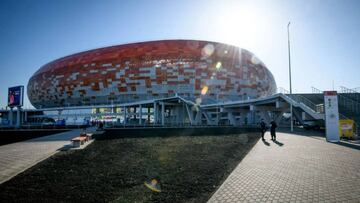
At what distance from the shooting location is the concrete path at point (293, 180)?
4.05 metres

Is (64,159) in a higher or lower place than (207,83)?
lower

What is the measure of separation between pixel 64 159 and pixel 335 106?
1536cm

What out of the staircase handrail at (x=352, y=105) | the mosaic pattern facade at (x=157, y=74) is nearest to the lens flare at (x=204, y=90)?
the mosaic pattern facade at (x=157, y=74)

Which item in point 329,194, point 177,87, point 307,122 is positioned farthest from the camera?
point 177,87

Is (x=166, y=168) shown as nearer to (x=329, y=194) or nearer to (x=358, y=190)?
(x=329, y=194)

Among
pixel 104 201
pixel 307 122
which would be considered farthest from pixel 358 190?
pixel 307 122

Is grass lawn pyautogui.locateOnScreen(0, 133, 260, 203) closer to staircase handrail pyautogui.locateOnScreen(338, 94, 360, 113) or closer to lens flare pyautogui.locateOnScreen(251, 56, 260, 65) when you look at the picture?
staircase handrail pyautogui.locateOnScreen(338, 94, 360, 113)

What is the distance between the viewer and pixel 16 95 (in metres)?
36.5

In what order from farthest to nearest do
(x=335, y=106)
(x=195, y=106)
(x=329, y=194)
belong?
(x=195, y=106), (x=335, y=106), (x=329, y=194)

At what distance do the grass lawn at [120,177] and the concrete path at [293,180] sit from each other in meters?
0.48

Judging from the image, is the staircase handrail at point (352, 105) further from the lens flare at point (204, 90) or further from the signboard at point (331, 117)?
the lens flare at point (204, 90)

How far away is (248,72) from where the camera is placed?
177ft

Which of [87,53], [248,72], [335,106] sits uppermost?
[87,53]

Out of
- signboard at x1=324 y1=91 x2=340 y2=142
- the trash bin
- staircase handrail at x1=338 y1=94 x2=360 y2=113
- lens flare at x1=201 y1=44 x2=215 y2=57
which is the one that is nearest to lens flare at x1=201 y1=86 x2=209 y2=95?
lens flare at x1=201 y1=44 x2=215 y2=57
